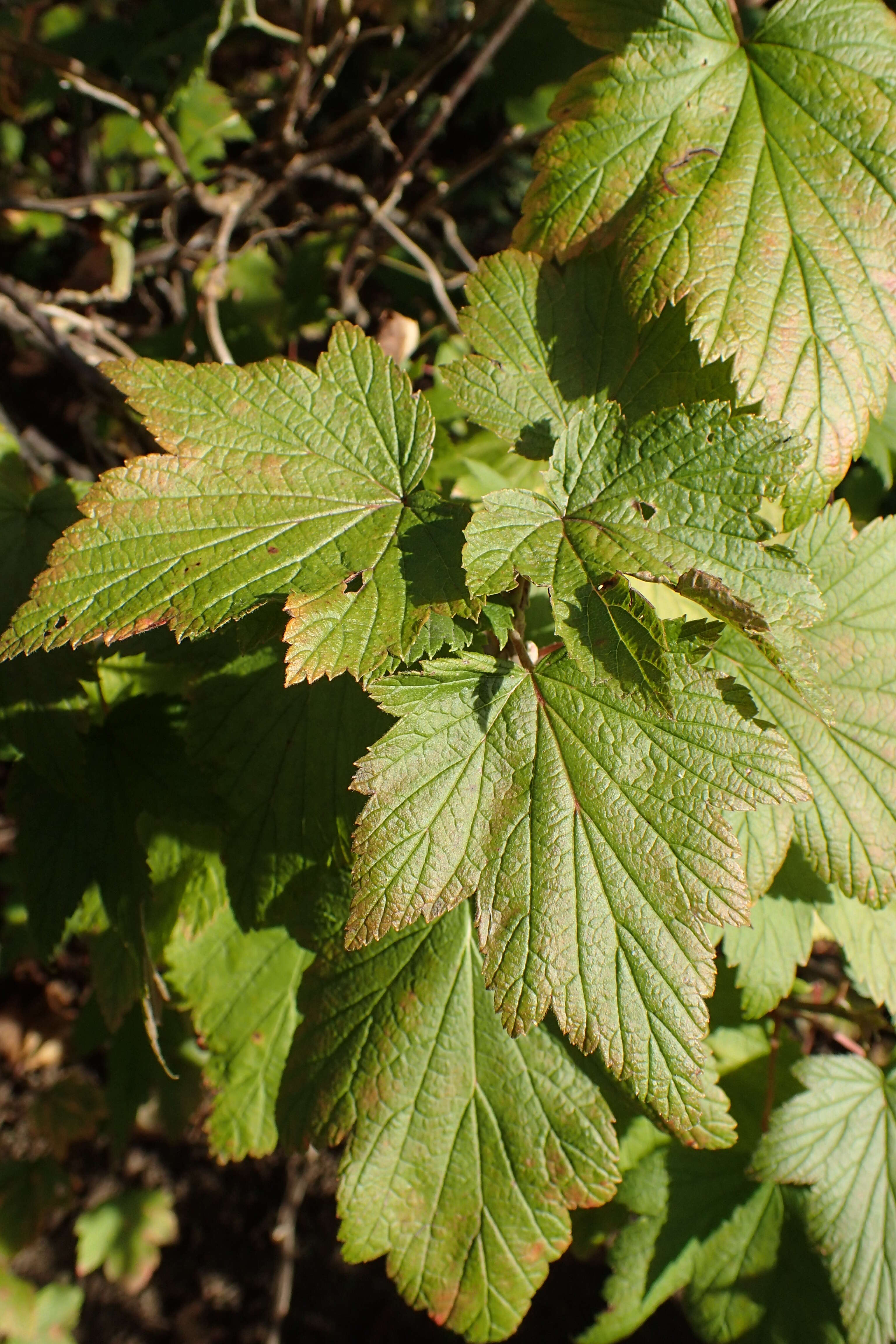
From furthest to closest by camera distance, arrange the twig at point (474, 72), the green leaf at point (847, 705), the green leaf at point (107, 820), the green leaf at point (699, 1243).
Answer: the twig at point (474, 72) < the green leaf at point (699, 1243) < the green leaf at point (107, 820) < the green leaf at point (847, 705)

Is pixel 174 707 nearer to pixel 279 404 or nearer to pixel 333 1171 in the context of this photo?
pixel 279 404

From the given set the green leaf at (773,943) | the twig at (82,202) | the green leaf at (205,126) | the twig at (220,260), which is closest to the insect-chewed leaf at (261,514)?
the green leaf at (773,943)

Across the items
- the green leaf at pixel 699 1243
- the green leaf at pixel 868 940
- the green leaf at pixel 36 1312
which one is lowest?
the green leaf at pixel 36 1312

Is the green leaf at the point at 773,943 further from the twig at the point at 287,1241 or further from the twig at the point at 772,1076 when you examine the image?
the twig at the point at 287,1241

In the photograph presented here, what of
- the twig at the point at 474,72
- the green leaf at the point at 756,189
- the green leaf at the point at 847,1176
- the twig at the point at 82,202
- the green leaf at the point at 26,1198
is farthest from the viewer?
the green leaf at the point at 26,1198

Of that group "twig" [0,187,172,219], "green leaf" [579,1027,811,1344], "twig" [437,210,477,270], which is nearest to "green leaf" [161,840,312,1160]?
"green leaf" [579,1027,811,1344]

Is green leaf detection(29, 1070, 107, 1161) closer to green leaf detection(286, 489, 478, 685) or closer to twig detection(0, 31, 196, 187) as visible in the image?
green leaf detection(286, 489, 478, 685)

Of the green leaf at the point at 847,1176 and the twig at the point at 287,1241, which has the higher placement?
the green leaf at the point at 847,1176

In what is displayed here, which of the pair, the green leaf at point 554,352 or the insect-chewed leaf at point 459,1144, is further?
the insect-chewed leaf at point 459,1144
